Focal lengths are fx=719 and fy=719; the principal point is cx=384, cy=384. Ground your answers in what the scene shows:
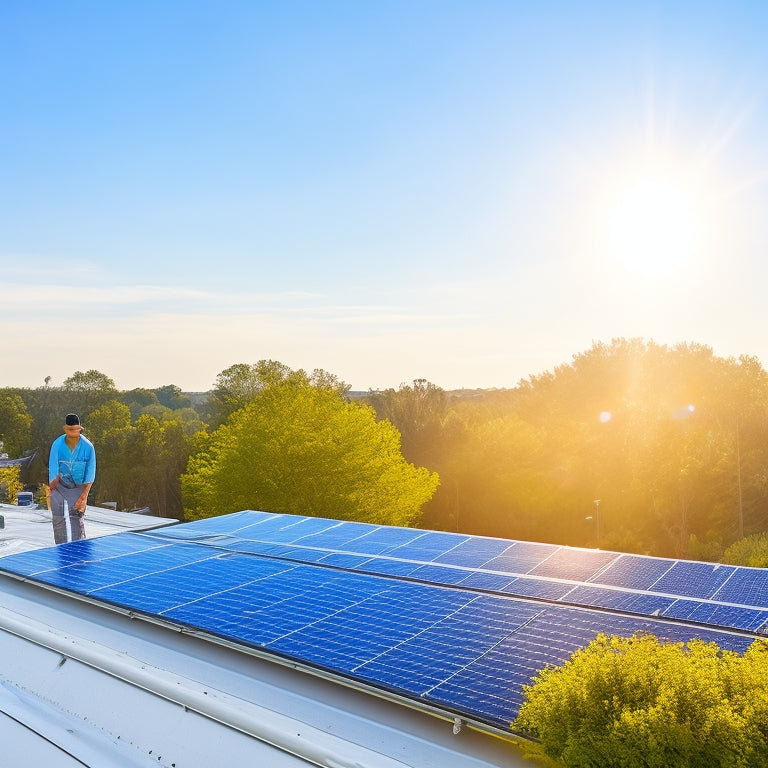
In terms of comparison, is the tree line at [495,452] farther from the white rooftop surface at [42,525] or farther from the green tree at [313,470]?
the white rooftop surface at [42,525]

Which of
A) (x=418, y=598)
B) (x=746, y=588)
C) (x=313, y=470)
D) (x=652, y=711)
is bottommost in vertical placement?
(x=313, y=470)

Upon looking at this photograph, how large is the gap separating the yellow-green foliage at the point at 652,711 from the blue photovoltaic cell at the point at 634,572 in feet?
12.6

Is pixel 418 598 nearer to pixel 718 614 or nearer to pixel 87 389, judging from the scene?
pixel 718 614

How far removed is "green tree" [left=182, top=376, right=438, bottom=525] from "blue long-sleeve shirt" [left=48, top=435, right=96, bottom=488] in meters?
27.2

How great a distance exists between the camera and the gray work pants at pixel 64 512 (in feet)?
41.2

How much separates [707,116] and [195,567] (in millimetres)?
27191

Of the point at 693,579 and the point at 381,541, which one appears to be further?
the point at 381,541

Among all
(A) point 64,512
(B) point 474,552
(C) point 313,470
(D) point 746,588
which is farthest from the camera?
(C) point 313,470

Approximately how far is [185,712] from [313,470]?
34.4m

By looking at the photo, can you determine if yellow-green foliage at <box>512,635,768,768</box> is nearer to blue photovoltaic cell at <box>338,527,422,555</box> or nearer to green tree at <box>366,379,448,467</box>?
blue photovoltaic cell at <box>338,527,422,555</box>

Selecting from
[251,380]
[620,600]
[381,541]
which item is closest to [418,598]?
[620,600]

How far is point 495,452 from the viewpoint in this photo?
2153 inches

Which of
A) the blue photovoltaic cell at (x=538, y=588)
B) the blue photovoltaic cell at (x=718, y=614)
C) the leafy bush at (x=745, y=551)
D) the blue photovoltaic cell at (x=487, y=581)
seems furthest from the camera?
the leafy bush at (x=745, y=551)

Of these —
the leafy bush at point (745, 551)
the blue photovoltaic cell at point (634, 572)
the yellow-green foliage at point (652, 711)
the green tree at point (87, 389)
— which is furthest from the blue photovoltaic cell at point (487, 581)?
the green tree at point (87, 389)
